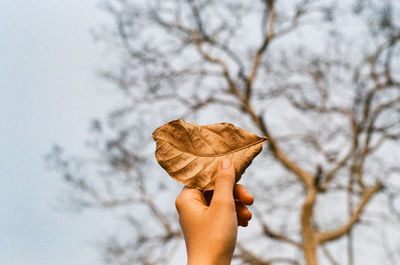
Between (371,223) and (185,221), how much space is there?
7098 millimetres

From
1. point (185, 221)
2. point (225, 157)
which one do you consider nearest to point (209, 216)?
point (185, 221)

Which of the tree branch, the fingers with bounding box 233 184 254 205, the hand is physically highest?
the tree branch

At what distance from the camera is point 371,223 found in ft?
23.1

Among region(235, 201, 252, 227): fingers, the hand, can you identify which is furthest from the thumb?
region(235, 201, 252, 227): fingers

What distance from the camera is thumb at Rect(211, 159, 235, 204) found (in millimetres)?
848

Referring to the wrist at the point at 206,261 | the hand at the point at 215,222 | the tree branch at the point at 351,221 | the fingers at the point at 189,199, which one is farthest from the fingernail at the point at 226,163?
the tree branch at the point at 351,221

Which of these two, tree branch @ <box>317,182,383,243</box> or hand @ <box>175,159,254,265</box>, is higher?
tree branch @ <box>317,182,383,243</box>

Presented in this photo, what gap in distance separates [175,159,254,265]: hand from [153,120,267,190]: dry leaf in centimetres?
5

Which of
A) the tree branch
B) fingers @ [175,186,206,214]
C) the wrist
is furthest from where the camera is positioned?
Answer: the tree branch

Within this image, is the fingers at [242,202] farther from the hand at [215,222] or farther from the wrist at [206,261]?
the wrist at [206,261]

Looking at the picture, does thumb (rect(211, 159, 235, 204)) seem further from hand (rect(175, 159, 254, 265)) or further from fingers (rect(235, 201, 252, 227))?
Result: fingers (rect(235, 201, 252, 227))

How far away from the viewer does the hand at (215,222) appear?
82 cm

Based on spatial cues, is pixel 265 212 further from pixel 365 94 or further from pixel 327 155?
pixel 365 94

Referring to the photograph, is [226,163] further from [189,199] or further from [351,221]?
[351,221]
